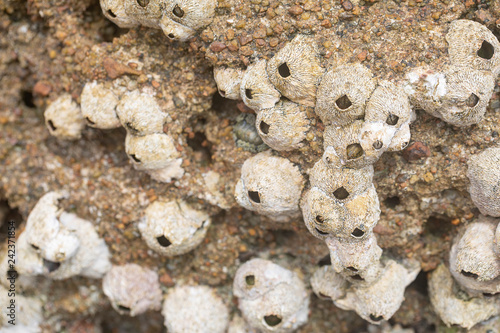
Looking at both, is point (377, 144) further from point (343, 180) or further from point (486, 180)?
point (486, 180)

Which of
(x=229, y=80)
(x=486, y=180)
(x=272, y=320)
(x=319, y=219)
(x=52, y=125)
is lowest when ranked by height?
(x=272, y=320)

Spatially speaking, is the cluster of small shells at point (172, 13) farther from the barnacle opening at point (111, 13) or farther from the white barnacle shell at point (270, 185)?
the white barnacle shell at point (270, 185)

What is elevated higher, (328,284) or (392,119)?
(392,119)

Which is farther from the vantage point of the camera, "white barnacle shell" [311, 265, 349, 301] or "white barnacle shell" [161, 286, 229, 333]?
"white barnacle shell" [161, 286, 229, 333]

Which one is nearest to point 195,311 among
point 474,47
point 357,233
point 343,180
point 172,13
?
point 357,233

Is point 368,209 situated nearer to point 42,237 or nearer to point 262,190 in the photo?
point 262,190

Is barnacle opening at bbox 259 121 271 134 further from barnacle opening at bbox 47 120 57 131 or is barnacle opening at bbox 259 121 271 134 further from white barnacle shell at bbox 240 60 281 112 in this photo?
barnacle opening at bbox 47 120 57 131

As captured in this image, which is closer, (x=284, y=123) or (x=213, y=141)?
(x=284, y=123)

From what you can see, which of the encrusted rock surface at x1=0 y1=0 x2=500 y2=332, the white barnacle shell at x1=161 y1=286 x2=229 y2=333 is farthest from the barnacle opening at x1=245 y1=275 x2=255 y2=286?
the white barnacle shell at x1=161 y1=286 x2=229 y2=333
